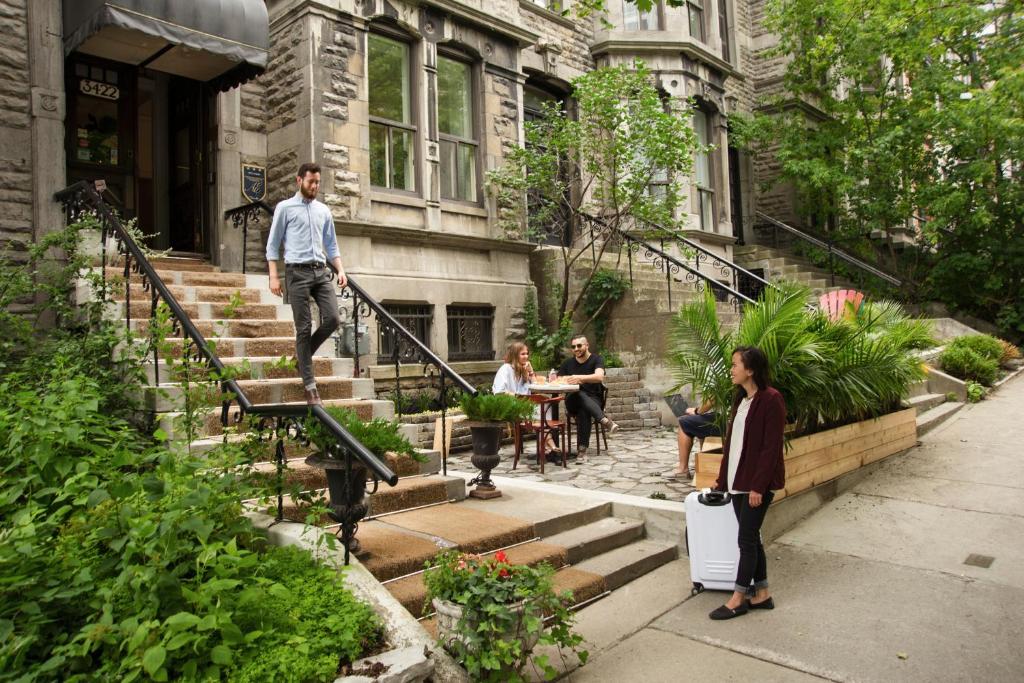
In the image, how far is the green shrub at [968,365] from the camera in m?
11.9

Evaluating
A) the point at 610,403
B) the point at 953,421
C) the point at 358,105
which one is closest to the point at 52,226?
the point at 358,105

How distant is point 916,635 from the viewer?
4156 millimetres

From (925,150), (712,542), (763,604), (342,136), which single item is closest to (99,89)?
(342,136)

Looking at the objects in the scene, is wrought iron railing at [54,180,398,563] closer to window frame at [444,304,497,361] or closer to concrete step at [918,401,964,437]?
window frame at [444,304,497,361]

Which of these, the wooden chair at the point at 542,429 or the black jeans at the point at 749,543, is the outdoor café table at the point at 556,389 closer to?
the wooden chair at the point at 542,429

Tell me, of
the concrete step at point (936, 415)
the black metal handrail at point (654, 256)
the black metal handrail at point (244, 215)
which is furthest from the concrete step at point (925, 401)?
the black metal handrail at point (244, 215)

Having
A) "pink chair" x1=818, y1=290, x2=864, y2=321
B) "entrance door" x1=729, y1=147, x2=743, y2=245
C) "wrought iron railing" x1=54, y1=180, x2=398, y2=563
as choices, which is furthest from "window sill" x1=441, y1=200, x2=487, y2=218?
"entrance door" x1=729, y1=147, x2=743, y2=245

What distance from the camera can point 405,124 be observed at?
11.3 metres

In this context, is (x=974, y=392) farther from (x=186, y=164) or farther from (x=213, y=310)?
(x=186, y=164)

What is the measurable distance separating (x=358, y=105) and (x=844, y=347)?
7328mm

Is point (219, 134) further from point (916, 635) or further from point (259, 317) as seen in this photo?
point (916, 635)

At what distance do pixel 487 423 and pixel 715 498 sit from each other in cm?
210

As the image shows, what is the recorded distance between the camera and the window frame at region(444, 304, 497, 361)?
37.8 ft

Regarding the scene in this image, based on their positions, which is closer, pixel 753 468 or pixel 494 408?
pixel 753 468
